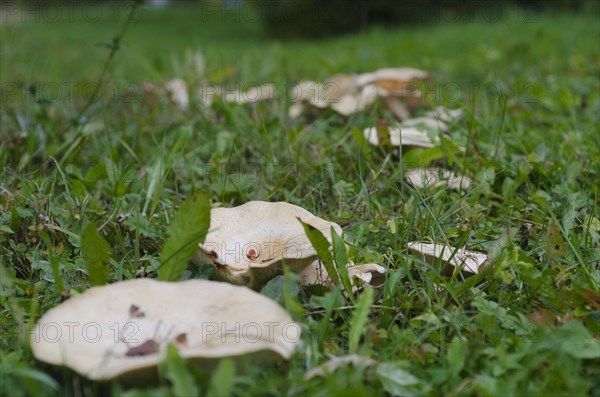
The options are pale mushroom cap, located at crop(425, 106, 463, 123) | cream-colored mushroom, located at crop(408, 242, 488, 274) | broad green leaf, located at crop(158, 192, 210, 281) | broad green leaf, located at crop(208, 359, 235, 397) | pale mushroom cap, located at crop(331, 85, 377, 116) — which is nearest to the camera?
broad green leaf, located at crop(208, 359, 235, 397)

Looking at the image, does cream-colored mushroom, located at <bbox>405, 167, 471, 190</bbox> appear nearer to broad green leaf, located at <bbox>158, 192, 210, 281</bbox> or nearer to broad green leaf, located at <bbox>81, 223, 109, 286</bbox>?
broad green leaf, located at <bbox>158, 192, 210, 281</bbox>

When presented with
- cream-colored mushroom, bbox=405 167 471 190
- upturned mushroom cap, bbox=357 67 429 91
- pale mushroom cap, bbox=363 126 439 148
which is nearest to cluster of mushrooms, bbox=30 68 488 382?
cream-colored mushroom, bbox=405 167 471 190

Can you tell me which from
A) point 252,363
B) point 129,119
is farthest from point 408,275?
point 129,119

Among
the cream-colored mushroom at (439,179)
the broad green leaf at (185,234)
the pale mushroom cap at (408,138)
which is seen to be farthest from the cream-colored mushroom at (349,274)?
the pale mushroom cap at (408,138)

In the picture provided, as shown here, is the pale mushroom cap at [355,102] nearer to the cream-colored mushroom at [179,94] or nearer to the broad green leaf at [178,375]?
the cream-colored mushroom at [179,94]

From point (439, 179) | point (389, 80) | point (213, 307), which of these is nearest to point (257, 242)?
point (213, 307)

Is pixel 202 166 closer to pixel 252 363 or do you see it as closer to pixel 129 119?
pixel 129 119

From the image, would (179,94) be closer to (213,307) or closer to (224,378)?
(213,307)
